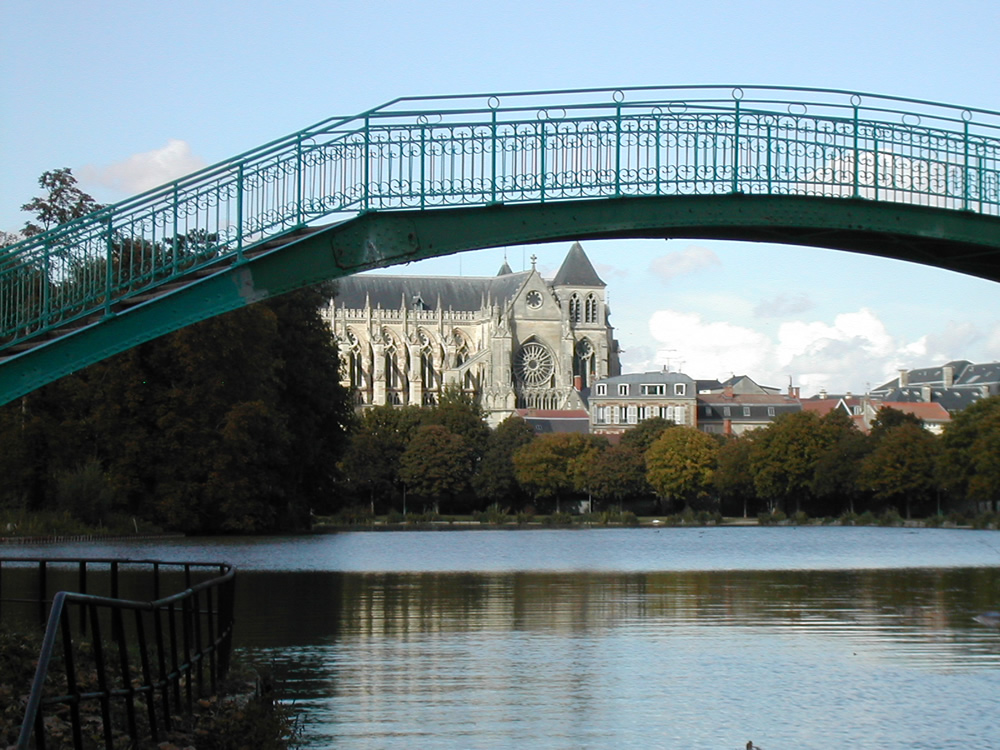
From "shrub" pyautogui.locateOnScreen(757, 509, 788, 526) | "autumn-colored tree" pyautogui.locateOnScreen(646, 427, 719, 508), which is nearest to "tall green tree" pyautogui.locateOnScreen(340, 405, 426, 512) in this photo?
"autumn-colored tree" pyautogui.locateOnScreen(646, 427, 719, 508)

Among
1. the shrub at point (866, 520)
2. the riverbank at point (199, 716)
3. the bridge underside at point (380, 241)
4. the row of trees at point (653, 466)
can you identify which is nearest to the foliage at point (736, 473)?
the row of trees at point (653, 466)

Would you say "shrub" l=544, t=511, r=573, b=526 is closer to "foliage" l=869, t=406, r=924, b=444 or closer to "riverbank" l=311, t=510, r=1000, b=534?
"riverbank" l=311, t=510, r=1000, b=534

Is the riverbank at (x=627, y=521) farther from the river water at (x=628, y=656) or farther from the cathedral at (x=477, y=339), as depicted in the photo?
the cathedral at (x=477, y=339)

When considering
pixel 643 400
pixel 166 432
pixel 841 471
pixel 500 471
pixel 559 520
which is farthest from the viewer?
pixel 643 400

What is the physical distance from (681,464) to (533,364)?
5893cm

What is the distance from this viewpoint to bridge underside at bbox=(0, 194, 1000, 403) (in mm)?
15820

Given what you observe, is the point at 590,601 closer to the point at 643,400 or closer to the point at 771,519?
the point at 771,519

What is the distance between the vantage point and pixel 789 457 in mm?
100125

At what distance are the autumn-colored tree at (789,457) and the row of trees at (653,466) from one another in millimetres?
82

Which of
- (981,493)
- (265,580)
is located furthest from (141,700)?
(981,493)

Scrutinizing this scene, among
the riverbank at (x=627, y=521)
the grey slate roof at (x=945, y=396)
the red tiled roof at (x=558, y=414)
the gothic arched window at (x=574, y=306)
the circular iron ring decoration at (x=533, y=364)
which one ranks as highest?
the gothic arched window at (x=574, y=306)

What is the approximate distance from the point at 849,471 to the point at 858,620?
75840 mm

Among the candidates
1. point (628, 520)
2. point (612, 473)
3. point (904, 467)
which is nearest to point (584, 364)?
point (612, 473)

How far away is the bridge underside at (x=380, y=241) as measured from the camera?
15820mm
